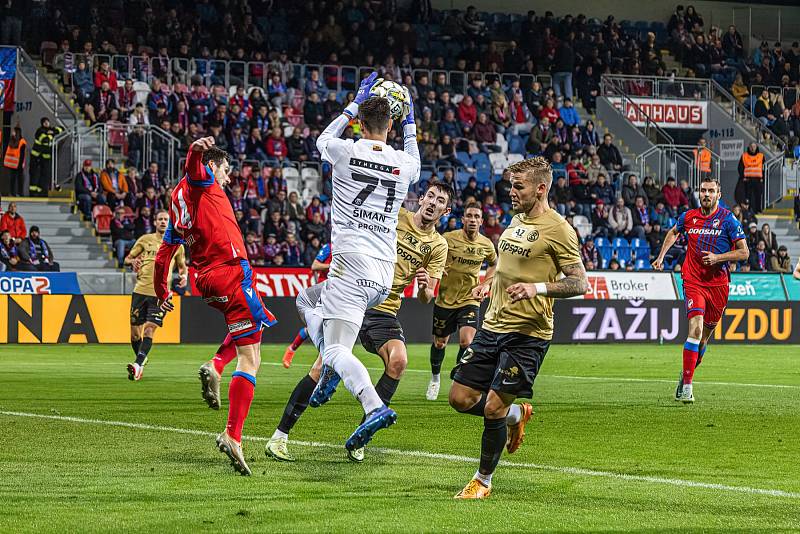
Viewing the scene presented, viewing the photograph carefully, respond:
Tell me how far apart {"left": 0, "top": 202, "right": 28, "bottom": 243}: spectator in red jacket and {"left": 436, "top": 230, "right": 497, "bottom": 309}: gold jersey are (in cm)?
1424

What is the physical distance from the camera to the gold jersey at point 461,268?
15.2 meters

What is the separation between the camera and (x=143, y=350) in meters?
17.5

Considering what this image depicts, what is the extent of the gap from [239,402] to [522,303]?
83.0 inches

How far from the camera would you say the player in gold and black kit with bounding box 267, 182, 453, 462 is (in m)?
9.44

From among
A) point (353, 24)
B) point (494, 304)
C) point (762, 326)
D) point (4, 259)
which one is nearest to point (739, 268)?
point (762, 326)

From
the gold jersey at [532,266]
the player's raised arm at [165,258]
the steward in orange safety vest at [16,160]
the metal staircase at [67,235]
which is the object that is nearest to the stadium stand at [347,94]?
the metal staircase at [67,235]

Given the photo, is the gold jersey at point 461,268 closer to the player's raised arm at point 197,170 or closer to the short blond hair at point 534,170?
the player's raised arm at point 197,170

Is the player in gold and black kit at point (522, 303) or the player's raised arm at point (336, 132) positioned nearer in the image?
the player in gold and black kit at point (522, 303)

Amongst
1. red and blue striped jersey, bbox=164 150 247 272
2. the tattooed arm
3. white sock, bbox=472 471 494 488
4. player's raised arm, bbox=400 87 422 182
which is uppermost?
player's raised arm, bbox=400 87 422 182

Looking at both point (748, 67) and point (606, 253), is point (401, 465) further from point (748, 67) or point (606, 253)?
point (748, 67)

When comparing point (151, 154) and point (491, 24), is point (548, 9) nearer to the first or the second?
point (491, 24)

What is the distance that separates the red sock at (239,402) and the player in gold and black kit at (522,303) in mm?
1510

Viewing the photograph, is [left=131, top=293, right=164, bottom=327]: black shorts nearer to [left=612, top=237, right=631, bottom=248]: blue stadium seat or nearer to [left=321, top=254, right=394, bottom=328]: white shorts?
[left=321, top=254, right=394, bottom=328]: white shorts

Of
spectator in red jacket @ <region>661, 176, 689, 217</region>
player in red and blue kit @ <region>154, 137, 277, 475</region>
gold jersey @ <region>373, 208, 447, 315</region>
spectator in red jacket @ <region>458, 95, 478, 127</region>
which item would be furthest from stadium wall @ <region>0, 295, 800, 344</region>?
player in red and blue kit @ <region>154, 137, 277, 475</region>
